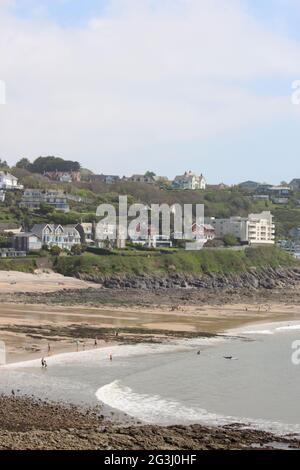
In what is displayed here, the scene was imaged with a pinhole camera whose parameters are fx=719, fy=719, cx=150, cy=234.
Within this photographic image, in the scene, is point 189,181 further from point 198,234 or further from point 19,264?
point 19,264

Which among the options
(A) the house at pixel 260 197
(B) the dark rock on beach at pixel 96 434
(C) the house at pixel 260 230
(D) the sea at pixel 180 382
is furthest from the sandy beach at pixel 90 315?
(A) the house at pixel 260 197

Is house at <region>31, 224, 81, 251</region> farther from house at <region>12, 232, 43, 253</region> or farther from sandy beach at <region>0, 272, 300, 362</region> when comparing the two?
sandy beach at <region>0, 272, 300, 362</region>

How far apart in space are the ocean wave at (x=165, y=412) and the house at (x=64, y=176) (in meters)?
117

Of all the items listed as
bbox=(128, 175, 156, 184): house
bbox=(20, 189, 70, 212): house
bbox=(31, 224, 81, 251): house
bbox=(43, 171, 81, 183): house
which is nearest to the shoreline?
bbox=(31, 224, 81, 251): house

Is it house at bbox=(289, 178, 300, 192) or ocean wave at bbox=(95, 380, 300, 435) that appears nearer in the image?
ocean wave at bbox=(95, 380, 300, 435)

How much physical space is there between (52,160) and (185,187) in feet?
102

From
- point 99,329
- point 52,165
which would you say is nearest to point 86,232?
point 99,329

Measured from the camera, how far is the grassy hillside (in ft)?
231

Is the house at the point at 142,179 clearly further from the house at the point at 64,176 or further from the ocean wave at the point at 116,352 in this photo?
the ocean wave at the point at 116,352

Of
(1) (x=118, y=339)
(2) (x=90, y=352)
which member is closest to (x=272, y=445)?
(2) (x=90, y=352)

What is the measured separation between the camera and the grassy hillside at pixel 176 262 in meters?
70.5

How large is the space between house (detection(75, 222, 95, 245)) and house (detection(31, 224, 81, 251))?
1115 millimetres

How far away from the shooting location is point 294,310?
57.4m
